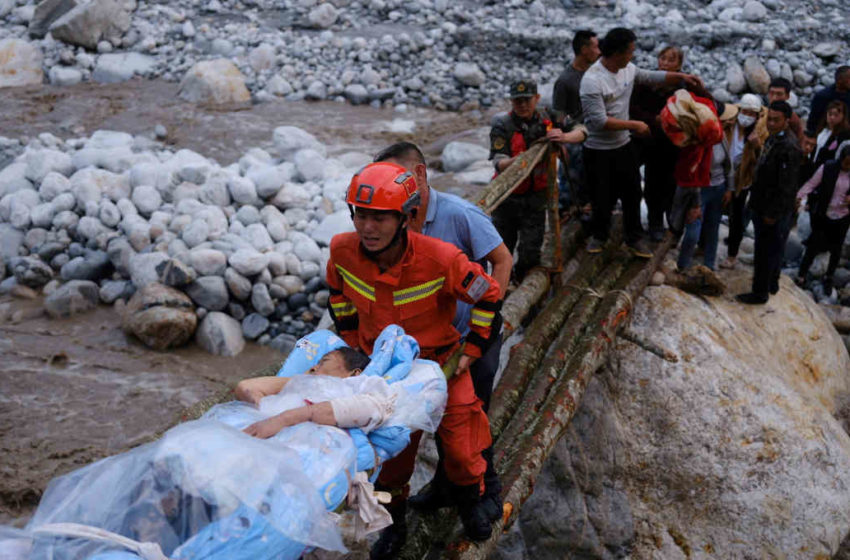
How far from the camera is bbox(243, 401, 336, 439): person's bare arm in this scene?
7.45 feet

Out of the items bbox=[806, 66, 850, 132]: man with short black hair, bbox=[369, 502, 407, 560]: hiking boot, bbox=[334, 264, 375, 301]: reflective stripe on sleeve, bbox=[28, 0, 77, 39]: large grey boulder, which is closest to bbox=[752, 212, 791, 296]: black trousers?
bbox=[806, 66, 850, 132]: man with short black hair

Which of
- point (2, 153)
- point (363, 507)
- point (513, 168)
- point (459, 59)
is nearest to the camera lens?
point (363, 507)

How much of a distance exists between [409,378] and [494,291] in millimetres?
554

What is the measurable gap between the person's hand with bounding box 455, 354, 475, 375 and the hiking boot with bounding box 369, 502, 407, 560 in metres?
0.76

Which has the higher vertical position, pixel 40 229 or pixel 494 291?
pixel 494 291

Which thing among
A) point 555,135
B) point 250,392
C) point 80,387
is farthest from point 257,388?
point 80,387

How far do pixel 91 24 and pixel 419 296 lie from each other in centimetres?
1404

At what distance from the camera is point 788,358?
5543 mm

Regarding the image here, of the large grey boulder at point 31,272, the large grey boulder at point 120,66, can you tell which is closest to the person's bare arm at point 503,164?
the large grey boulder at point 31,272

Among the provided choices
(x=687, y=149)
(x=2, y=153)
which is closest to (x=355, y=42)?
(x=2, y=153)

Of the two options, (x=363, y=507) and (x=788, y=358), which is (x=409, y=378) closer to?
(x=363, y=507)

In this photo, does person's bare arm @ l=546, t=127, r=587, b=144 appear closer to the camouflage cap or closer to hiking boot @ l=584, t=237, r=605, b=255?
the camouflage cap

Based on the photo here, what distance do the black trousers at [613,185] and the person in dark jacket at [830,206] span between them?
2.49 metres

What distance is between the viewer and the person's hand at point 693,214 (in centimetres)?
555
